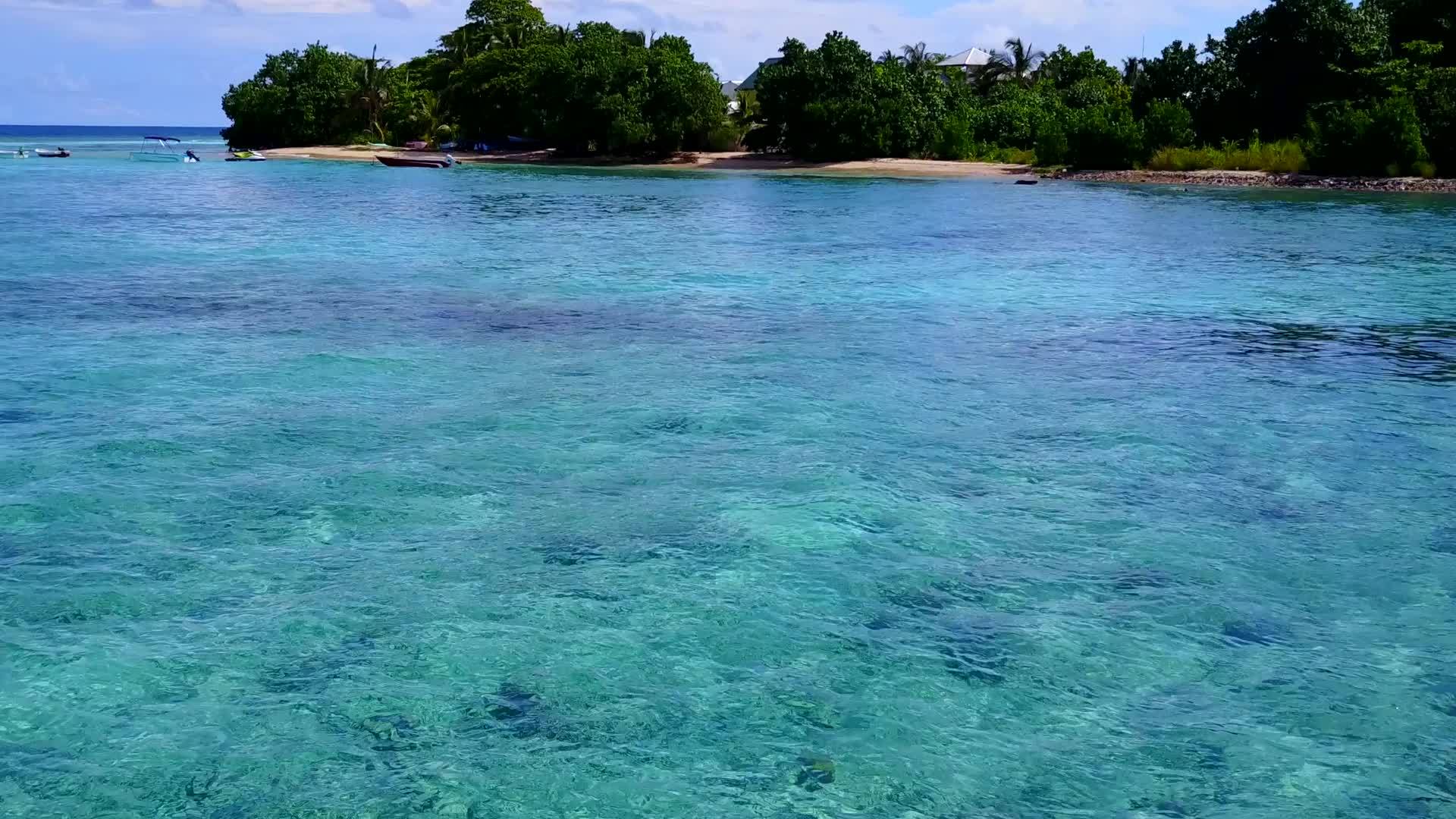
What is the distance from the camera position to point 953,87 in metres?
79.6

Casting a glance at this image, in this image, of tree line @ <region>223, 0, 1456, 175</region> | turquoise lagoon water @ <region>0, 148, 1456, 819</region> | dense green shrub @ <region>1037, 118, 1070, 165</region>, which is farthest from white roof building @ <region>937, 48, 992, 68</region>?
turquoise lagoon water @ <region>0, 148, 1456, 819</region>

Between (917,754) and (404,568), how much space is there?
4132mm

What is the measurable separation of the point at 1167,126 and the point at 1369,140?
1047 centimetres

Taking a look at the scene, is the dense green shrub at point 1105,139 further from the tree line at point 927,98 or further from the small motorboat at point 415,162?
the small motorboat at point 415,162

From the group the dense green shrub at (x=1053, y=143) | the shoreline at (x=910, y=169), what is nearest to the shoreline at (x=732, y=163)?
the shoreline at (x=910, y=169)

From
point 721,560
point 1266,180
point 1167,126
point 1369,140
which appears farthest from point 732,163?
point 721,560

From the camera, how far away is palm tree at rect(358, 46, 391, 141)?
99.2m

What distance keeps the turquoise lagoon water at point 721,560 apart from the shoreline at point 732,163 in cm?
4881

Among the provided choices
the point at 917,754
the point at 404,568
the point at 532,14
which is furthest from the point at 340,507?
the point at 532,14

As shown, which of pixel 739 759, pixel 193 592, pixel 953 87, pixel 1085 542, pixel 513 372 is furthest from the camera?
pixel 953 87

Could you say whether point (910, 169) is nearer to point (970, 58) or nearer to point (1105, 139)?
point (1105, 139)

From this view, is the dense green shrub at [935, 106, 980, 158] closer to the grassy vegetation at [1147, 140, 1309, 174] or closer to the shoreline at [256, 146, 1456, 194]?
the shoreline at [256, 146, 1456, 194]

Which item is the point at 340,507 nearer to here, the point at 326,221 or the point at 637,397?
the point at 637,397

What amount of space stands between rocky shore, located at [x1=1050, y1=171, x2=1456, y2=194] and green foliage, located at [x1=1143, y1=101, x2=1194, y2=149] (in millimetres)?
2461
